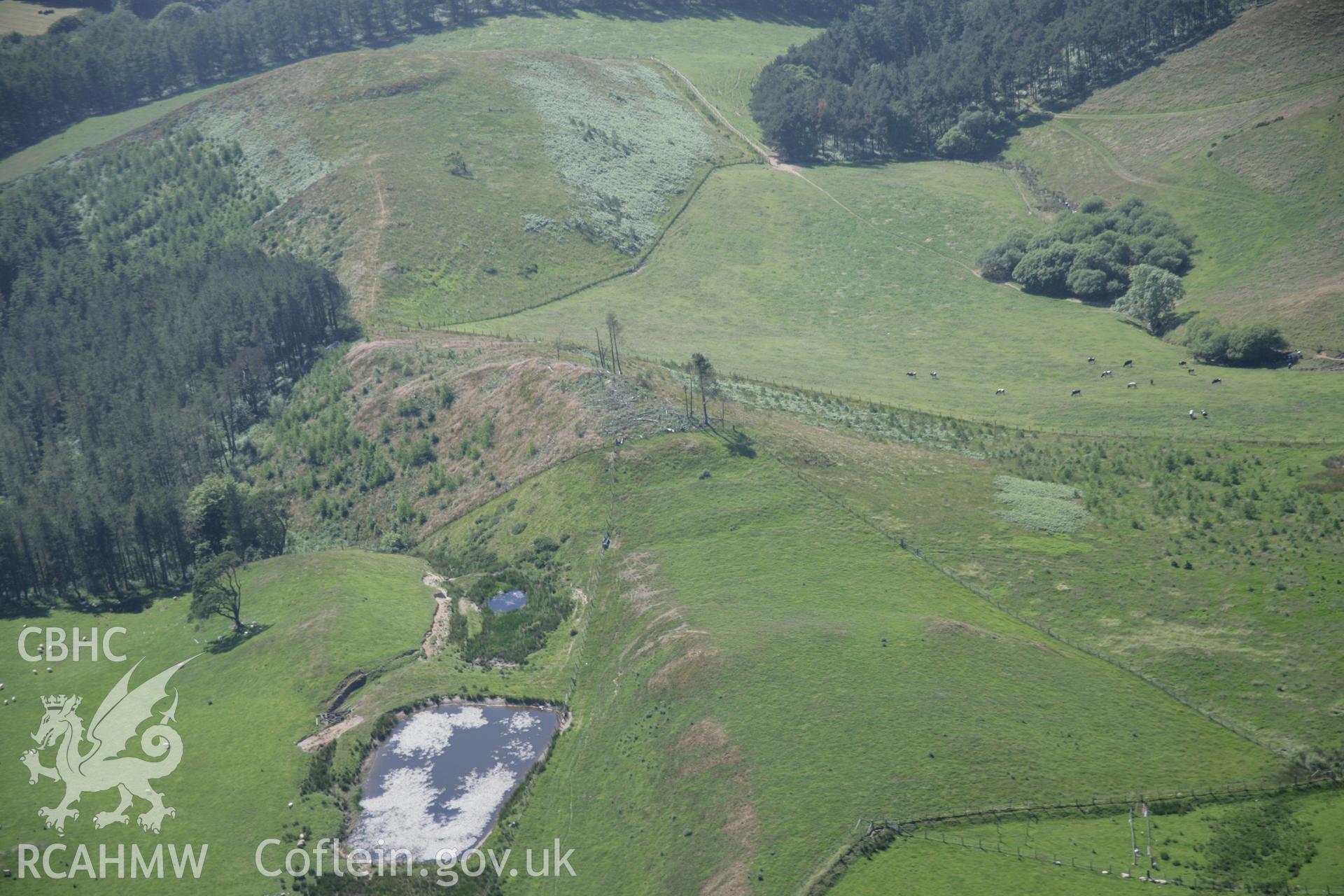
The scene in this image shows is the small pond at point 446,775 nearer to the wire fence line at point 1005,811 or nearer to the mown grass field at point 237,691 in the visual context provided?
the mown grass field at point 237,691

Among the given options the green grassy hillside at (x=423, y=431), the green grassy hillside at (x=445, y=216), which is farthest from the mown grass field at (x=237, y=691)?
the green grassy hillside at (x=445, y=216)

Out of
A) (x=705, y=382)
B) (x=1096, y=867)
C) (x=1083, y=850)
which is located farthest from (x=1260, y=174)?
(x=1096, y=867)

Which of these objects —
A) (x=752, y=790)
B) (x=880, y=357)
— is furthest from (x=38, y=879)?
(x=880, y=357)

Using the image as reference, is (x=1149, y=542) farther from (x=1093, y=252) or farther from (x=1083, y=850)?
(x=1093, y=252)

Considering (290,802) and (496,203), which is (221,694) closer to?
(290,802)

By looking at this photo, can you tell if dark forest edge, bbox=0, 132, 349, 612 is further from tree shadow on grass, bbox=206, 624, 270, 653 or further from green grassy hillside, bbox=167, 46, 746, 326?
tree shadow on grass, bbox=206, 624, 270, 653
